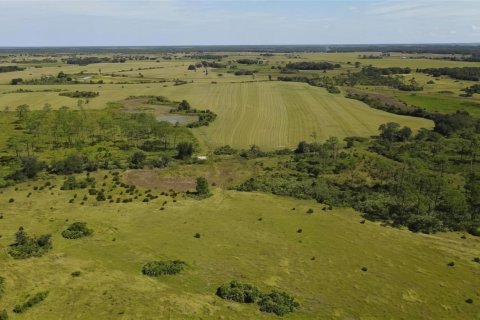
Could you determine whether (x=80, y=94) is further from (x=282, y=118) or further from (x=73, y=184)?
(x=73, y=184)

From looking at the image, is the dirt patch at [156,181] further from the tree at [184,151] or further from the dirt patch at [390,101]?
the dirt patch at [390,101]

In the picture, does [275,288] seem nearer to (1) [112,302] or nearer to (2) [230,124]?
(1) [112,302]

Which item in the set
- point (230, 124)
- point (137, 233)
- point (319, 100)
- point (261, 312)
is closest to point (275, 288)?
point (261, 312)

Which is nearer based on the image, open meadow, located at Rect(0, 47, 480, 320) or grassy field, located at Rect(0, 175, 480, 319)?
grassy field, located at Rect(0, 175, 480, 319)

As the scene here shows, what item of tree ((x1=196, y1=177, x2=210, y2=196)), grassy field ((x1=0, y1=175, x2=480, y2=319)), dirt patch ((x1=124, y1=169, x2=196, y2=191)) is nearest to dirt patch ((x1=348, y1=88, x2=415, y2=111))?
grassy field ((x1=0, y1=175, x2=480, y2=319))

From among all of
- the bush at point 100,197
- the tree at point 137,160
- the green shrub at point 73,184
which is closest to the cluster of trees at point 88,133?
the tree at point 137,160

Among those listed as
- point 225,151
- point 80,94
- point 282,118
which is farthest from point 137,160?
point 80,94

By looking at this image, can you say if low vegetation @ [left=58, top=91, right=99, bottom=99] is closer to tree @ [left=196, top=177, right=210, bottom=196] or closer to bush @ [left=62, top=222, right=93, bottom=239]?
tree @ [left=196, top=177, right=210, bottom=196]
